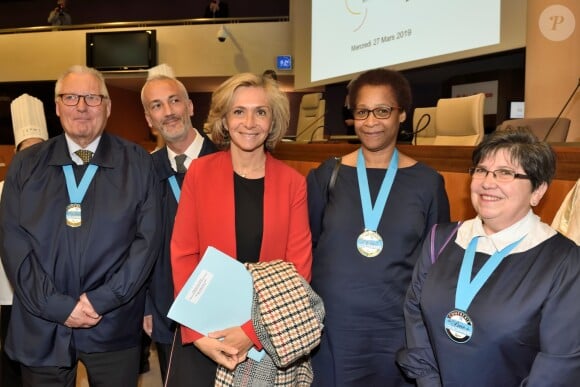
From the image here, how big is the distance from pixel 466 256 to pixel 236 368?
0.80 metres

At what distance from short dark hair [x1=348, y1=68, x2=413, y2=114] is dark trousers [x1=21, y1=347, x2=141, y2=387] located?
1282 millimetres

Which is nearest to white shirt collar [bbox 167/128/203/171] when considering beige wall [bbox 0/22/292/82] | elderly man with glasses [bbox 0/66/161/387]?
elderly man with glasses [bbox 0/66/161/387]

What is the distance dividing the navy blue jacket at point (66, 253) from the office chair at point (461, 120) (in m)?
3.10

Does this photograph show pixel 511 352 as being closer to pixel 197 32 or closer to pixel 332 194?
pixel 332 194

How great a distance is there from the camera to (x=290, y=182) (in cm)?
168

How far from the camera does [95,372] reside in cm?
178

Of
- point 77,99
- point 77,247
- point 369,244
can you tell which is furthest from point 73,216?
point 369,244

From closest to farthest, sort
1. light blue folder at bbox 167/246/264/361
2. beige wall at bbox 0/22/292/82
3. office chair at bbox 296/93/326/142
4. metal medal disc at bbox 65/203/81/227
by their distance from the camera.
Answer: light blue folder at bbox 167/246/264/361 < metal medal disc at bbox 65/203/81/227 < office chair at bbox 296/93/326/142 < beige wall at bbox 0/22/292/82

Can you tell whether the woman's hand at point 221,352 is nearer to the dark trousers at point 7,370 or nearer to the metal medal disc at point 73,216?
the metal medal disc at point 73,216

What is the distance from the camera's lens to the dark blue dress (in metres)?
1.65

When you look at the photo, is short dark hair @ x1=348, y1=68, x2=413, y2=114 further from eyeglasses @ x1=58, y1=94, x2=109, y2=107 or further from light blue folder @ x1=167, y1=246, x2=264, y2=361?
eyeglasses @ x1=58, y1=94, x2=109, y2=107

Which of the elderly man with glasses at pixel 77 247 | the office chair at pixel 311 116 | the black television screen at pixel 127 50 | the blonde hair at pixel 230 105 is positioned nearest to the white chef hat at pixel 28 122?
the elderly man with glasses at pixel 77 247

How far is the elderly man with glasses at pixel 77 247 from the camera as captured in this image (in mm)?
1708

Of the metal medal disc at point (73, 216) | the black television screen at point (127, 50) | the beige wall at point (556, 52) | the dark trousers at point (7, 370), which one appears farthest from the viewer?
the black television screen at point (127, 50)
